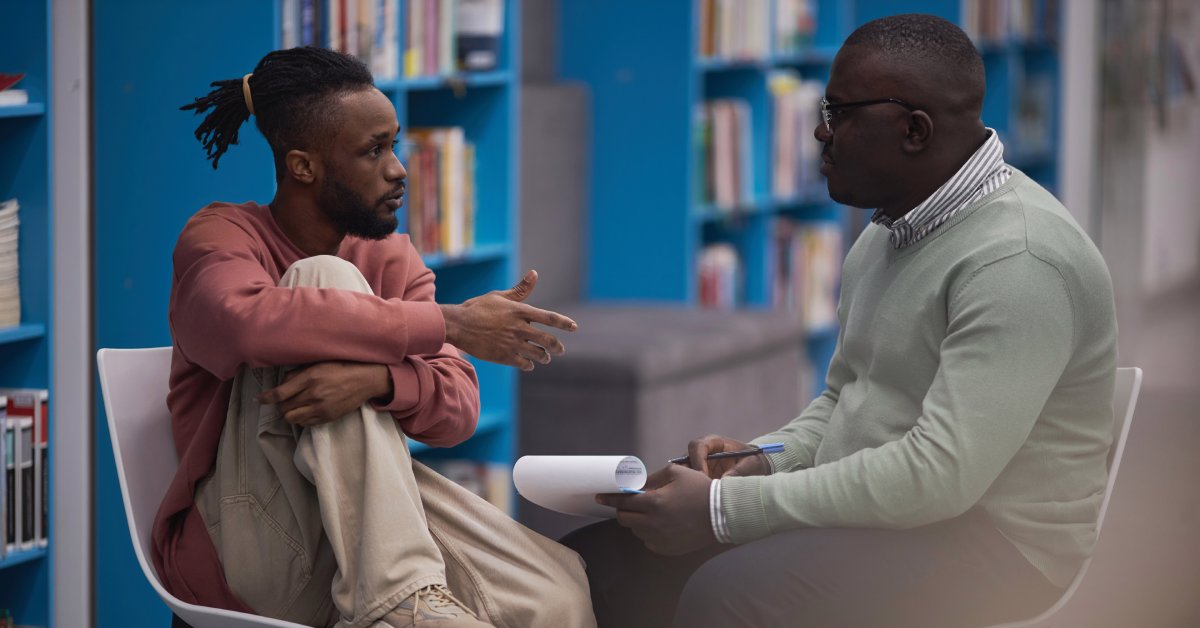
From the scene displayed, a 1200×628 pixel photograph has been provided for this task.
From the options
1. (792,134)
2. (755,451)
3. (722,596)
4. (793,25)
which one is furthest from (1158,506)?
(722,596)

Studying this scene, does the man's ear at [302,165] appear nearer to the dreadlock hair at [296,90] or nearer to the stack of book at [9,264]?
the dreadlock hair at [296,90]

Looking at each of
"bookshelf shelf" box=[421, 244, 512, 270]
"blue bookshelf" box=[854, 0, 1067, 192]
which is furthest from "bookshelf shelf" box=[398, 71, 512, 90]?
"blue bookshelf" box=[854, 0, 1067, 192]

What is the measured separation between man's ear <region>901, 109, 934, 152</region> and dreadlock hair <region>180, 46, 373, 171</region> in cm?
69

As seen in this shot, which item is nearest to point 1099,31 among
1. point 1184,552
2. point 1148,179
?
point 1148,179

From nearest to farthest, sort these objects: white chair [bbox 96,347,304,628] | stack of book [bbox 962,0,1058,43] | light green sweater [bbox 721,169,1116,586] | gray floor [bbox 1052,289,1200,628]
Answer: light green sweater [bbox 721,169,1116,586] < white chair [bbox 96,347,304,628] < gray floor [bbox 1052,289,1200,628] < stack of book [bbox 962,0,1058,43]

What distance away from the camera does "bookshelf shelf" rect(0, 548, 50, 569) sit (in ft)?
7.47

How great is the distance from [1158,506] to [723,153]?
1741 mm

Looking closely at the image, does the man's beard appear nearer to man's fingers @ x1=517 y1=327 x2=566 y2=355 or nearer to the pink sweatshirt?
the pink sweatshirt

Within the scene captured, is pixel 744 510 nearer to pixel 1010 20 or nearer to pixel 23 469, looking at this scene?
pixel 23 469

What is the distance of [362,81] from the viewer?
181cm

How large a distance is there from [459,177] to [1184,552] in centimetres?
201

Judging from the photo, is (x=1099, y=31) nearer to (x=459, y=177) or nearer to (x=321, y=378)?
(x=459, y=177)

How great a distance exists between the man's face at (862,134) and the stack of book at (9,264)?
1.38m

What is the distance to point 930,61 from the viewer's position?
5.36ft
